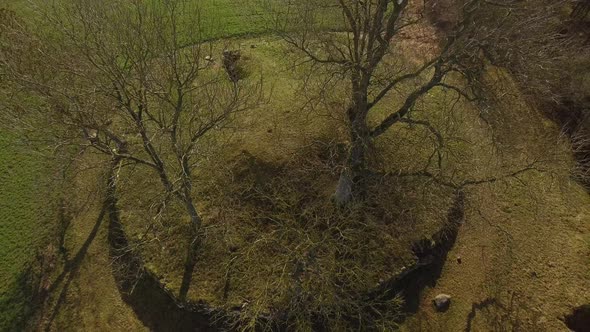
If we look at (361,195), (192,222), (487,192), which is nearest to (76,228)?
(192,222)

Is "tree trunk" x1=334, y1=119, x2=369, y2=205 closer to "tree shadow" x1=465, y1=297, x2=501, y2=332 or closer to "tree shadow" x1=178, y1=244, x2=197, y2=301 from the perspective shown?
"tree shadow" x1=178, y1=244, x2=197, y2=301

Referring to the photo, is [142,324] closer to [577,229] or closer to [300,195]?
[300,195]

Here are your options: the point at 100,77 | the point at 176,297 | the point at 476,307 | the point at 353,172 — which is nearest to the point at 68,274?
the point at 176,297

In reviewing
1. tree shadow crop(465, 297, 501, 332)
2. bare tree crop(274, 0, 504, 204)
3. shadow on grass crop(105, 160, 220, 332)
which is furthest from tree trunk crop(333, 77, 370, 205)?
shadow on grass crop(105, 160, 220, 332)

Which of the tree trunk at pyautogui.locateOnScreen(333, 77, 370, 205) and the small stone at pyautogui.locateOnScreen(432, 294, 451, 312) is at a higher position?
the tree trunk at pyautogui.locateOnScreen(333, 77, 370, 205)

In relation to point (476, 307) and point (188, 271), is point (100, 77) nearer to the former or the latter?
point (188, 271)

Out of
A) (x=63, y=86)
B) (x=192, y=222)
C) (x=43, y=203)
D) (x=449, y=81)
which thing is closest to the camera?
(x=63, y=86)
